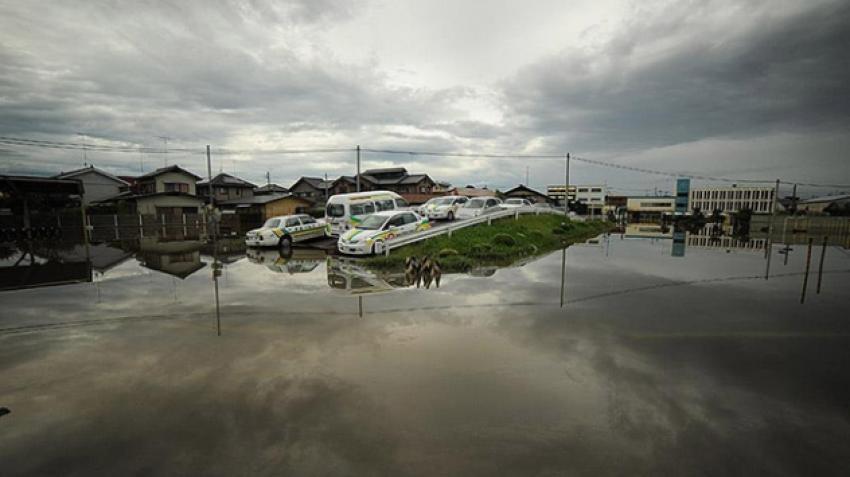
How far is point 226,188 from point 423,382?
5093 cm

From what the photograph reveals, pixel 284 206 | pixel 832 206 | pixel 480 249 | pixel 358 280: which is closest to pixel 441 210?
pixel 480 249

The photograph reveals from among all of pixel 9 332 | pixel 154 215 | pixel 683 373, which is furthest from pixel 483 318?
pixel 154 215

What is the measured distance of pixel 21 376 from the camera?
5.01m

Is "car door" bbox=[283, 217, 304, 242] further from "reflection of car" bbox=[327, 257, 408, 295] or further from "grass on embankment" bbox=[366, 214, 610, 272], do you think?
"grass on embankment" bbox=[366, 214, 610, 272]

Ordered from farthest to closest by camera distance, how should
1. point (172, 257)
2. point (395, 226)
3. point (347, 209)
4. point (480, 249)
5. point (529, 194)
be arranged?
point (529, 194) → point (347, 209) → point (395, 226) → point (480, 249) → point (172, 257)

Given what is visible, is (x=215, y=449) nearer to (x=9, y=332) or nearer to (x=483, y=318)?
(x=483, y=318)

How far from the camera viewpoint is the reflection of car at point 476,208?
2448 centimetres

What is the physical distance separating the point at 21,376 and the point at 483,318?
24.9 feet

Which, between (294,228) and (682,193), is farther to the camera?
(682,193)

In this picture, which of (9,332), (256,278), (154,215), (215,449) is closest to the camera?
(215,449)

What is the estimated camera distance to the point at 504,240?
18078 mm

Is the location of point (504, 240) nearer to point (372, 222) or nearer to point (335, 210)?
point (372, 222)

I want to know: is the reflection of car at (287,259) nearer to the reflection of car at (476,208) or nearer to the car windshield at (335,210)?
the car windshield at (335,210)

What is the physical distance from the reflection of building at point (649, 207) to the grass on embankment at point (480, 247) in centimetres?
5758
